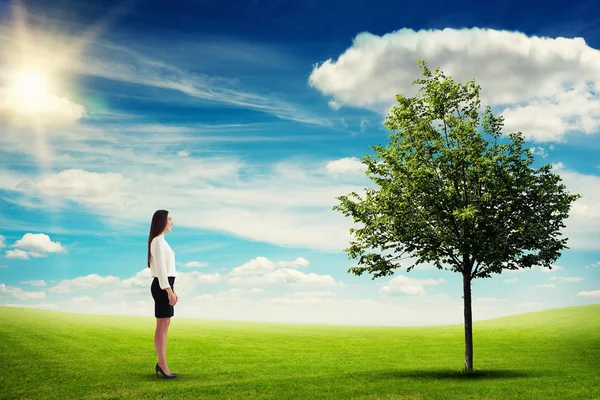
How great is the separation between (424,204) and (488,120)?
6.13 metres

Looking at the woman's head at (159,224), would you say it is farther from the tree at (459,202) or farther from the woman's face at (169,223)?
the tree at (459,202)

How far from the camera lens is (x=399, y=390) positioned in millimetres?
19516

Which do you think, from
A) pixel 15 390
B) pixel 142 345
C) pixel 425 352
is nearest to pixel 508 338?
pixel 425 352


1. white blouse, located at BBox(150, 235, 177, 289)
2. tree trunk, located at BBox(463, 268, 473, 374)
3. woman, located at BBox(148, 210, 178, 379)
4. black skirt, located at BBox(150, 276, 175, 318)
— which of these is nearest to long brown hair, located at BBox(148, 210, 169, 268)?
woman, located at BBox(148, 210, 178, 379)

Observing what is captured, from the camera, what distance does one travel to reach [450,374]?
25.6 m

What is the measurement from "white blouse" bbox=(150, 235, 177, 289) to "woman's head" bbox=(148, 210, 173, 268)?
0.27m

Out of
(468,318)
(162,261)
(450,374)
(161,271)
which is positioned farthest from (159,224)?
(450,374)

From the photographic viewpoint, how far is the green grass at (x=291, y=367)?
18.5 metres

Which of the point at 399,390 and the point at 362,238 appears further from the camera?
the point at 362,238

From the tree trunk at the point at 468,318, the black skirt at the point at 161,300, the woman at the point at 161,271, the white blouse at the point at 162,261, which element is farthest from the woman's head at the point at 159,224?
the tree trunk at the point at 468,318

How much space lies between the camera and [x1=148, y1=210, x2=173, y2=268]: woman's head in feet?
56.1

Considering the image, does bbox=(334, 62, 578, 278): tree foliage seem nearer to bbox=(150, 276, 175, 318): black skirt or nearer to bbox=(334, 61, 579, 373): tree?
bbox=(334, 61, 579, 373): tree

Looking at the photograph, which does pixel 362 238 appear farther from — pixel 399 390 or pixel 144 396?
pixel 144 396

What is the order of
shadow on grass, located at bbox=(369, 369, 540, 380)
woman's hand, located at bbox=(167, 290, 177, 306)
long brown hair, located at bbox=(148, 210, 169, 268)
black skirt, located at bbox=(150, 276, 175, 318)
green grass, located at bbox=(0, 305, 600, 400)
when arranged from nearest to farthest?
woman's hand, located at bbox=(167, 290, 177, 306)
black skirt, located at bbox=(150, 276, 175, 318)
long brown hair, located at bbox=(148, 210, 169, 268)
green grass, located at bbox=(0, 305, 600, 400)
shadow on grass, located at bbox=(369, 369, 540, 380)
